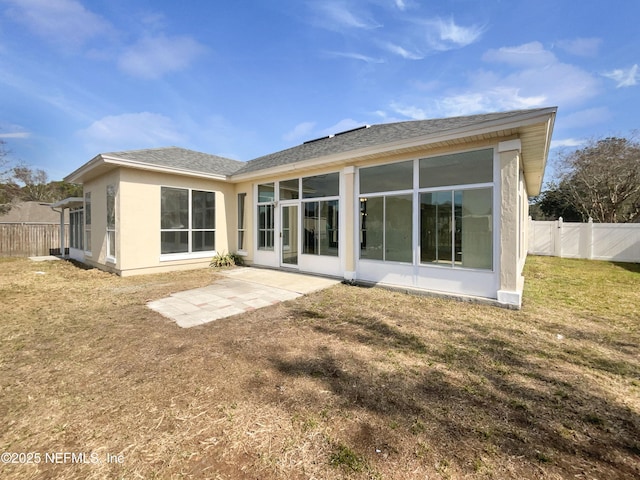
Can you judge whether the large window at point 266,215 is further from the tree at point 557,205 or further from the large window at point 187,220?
the tree at point 557,205

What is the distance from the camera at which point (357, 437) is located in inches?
81.2

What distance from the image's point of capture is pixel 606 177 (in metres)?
18.7

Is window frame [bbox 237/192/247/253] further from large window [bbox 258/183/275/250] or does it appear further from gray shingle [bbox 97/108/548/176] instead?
gray shingle [bbox 97/108/548/176]

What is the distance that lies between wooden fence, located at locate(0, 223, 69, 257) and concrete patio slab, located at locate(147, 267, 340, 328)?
13318 millimetres

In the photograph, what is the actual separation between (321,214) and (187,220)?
490 centimetres

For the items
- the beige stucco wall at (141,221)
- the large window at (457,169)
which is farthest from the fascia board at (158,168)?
the large window at (457,169)

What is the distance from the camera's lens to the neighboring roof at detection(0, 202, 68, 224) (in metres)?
21.4

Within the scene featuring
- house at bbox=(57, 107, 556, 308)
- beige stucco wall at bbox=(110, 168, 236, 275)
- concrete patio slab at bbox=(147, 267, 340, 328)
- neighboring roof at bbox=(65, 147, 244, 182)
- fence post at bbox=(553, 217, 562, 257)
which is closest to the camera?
concrete patio slab at bbox=(147, 267, 340, 328)

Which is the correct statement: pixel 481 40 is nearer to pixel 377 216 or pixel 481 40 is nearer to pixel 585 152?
pixel 377 216

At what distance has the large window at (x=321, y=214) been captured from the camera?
8008 millimetres

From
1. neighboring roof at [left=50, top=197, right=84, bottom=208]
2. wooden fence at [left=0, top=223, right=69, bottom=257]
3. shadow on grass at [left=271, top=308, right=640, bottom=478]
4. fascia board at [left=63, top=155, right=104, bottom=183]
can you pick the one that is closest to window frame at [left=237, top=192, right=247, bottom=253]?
fascia board at [left=63, top=155, right=104, bottom=183]

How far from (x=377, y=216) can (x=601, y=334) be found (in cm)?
462

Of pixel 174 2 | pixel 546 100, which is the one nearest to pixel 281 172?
pixel 174 2

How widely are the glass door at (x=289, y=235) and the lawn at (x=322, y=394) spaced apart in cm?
412
